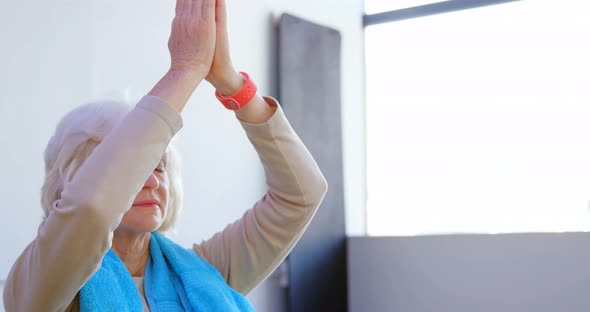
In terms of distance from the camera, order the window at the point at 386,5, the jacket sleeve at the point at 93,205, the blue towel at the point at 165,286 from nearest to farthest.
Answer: the jacket sleeve at the point at 93,205 → the blue towel at the point at 165,286 → the window at the point at 386,5

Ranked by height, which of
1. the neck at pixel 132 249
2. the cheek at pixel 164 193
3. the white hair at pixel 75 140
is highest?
the white hair at pixel 75 140

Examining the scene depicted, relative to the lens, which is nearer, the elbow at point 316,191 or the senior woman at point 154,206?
the senior woman at point 154,206

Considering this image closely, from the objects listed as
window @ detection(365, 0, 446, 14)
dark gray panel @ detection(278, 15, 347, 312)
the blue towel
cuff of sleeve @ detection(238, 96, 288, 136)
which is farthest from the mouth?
window @ detection(365, 0, 446, 14)

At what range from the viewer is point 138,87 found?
3.20 meters

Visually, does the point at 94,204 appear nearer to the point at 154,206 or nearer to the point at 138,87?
the point at 154,206

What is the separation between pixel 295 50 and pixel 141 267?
2.68 meters

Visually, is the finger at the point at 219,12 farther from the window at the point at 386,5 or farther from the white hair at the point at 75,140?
the window at the point at 386,5

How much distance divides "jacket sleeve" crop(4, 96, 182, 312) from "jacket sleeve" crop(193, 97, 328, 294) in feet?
1.14

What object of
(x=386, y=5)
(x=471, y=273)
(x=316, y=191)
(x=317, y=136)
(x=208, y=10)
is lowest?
(x=471, y=273)

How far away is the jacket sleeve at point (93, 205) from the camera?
108 centimetres

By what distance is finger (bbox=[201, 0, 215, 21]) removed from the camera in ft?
4.17

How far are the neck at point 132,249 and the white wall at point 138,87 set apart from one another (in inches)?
9.7

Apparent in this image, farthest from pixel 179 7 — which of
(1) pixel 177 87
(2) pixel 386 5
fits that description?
(2) pixel 386 5

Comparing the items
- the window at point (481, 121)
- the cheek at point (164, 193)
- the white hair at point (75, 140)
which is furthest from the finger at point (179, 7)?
the window at point (481, 121)
